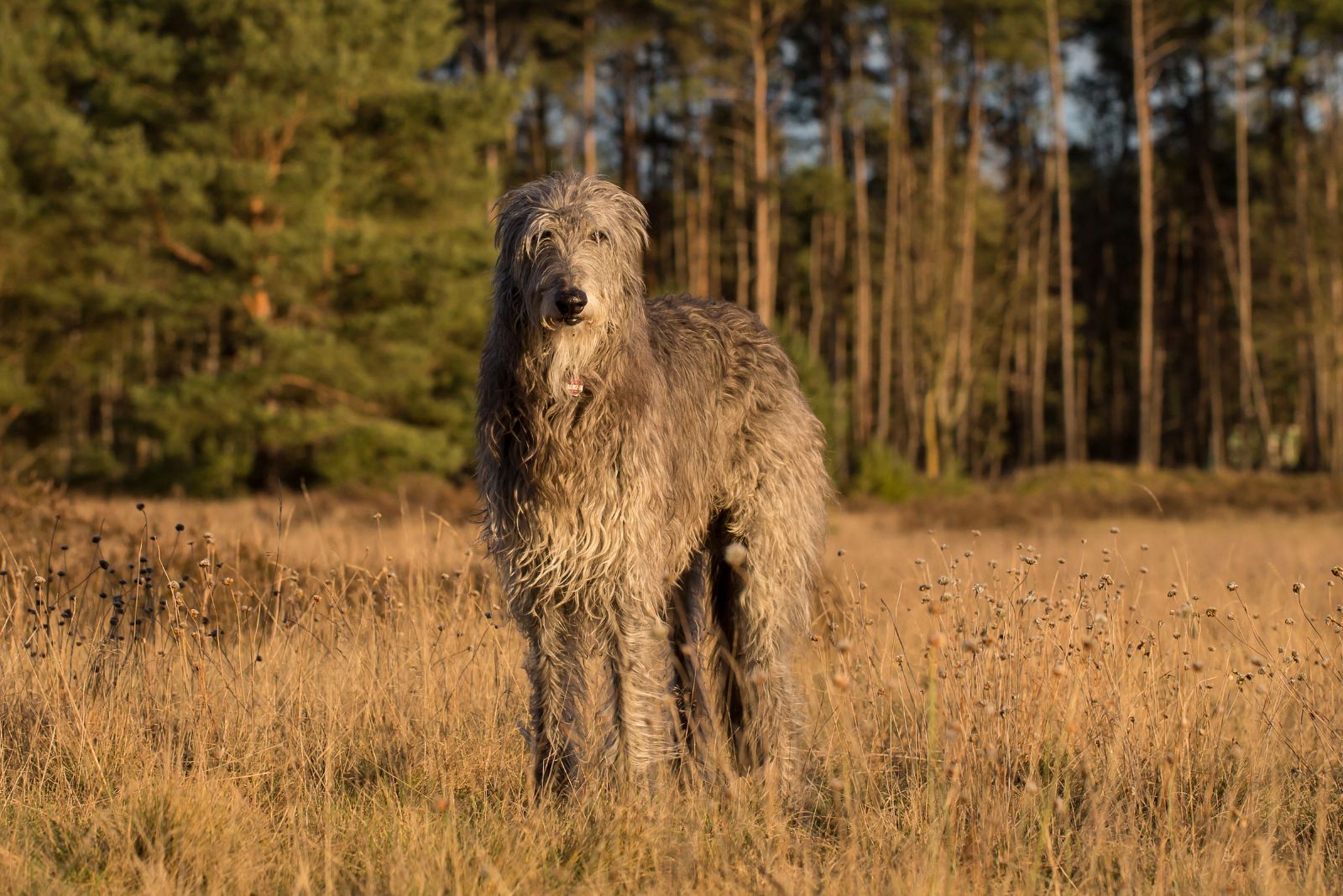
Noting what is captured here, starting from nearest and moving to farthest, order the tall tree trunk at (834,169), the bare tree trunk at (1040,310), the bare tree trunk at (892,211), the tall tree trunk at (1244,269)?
the tall tree trunk at (834,169)
the tall tree trunk at (1244,269)
the bare tree trunk at (892,211)
the bare tree trunk at (1040,310)

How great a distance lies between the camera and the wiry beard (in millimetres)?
3930

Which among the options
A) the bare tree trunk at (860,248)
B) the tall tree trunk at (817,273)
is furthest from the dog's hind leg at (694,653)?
the tall tree trunk at (817,273)

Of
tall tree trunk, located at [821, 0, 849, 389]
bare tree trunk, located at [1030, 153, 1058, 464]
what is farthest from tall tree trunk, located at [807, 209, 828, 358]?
bare tree trunk, located at [1030, 153, 1058, 464]

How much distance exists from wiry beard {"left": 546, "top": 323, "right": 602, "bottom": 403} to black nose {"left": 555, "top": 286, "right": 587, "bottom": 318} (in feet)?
0.30

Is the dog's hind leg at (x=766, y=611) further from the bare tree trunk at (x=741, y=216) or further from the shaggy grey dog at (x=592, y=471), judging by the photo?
the bare tree trunk at (x=741, y=216)

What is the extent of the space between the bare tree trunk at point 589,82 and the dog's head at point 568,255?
27135mm

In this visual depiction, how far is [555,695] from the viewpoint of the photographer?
13.8 feet

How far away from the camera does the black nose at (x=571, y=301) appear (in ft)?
12.5

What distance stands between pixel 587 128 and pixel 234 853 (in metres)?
29.5

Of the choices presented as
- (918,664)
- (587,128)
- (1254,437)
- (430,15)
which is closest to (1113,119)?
(1254,437)

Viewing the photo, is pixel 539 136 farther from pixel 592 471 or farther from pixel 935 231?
pixel 592 471

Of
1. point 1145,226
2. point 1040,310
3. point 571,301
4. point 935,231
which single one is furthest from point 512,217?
point 1040,310

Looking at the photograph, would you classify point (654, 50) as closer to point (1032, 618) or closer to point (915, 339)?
point (915, 339)

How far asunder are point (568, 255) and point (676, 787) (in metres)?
1.87
